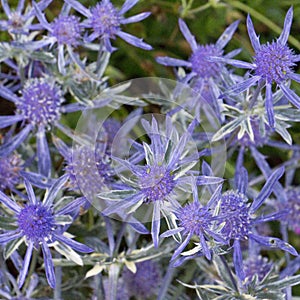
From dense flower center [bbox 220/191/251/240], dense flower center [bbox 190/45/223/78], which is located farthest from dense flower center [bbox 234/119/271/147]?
dense flower center [bbox 220/191/251/240]

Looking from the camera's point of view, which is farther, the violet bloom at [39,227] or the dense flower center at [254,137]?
the dense flower center at [254,137]

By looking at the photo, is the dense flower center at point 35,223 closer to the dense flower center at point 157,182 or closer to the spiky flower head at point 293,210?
the dense flower center at point 157,182

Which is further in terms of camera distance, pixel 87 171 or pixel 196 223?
pixel 87 171

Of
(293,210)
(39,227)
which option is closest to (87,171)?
(39,227)

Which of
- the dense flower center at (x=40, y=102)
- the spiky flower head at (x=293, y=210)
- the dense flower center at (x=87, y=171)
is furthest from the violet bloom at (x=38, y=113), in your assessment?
the spiky flower head at (x=293, y=210)

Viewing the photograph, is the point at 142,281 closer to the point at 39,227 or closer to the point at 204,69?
the point at 39,227

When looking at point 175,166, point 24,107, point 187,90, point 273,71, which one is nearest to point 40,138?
point 24,107
